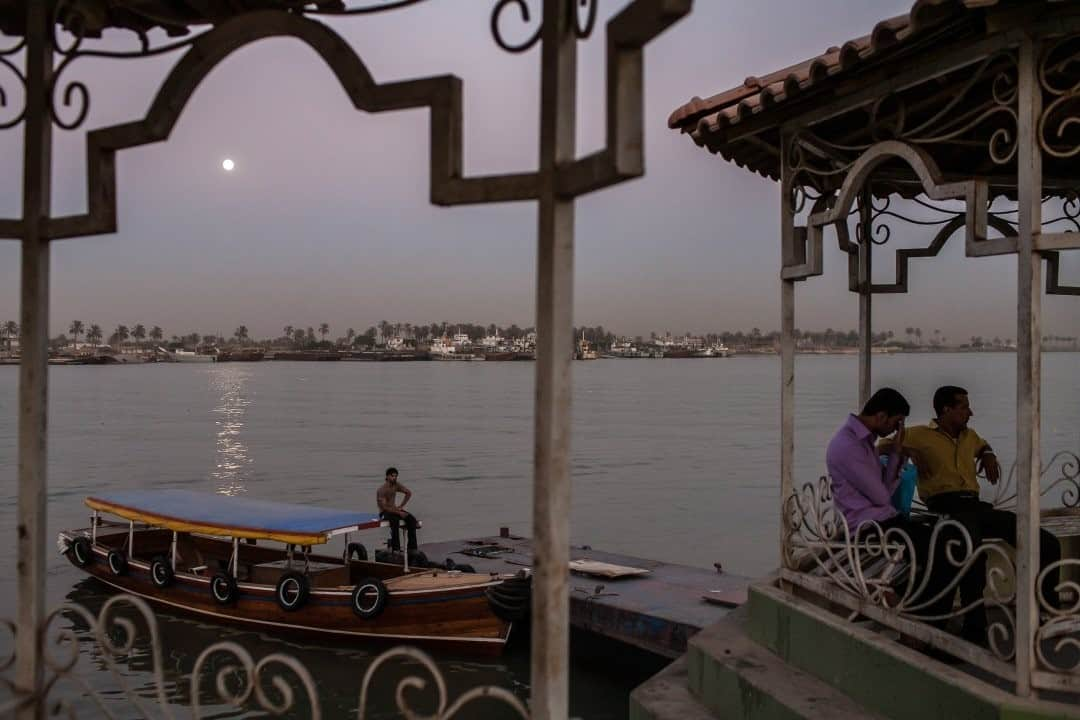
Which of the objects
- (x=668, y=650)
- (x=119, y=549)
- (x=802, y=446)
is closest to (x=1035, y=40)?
(x=668, y=650)

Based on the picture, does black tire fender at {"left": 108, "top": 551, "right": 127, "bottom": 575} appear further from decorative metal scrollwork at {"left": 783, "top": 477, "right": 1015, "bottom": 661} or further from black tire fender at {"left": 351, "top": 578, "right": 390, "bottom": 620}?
decorative metal scrollwork at {"left": 783, "top": 477, "right": 1015, "bottom": 661}

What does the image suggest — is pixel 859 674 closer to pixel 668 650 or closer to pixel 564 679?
pixel 564 679

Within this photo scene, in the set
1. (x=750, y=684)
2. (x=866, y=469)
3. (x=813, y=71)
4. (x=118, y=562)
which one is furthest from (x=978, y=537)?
(x=118, y=562)

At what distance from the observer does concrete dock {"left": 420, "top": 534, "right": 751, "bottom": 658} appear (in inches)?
470

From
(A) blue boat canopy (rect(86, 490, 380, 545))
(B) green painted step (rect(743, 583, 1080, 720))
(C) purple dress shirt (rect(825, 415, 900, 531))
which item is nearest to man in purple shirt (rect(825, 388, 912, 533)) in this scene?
(C) purple dress shirt (rect(825, 415, 900, 531))

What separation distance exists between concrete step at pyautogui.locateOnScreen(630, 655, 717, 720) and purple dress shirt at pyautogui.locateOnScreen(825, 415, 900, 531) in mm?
1588

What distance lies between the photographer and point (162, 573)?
53.1 feet

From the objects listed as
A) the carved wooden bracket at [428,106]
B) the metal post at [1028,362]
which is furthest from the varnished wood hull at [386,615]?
the carved wooden bracket at [428,106]

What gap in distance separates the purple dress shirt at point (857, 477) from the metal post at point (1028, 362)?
1314 mm

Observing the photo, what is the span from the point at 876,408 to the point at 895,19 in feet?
6.94

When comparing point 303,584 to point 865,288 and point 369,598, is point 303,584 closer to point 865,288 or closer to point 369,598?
point 369,598

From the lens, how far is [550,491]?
232 centimetres

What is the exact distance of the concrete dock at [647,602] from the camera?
11.9 m

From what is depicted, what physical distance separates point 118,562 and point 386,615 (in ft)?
19.4
